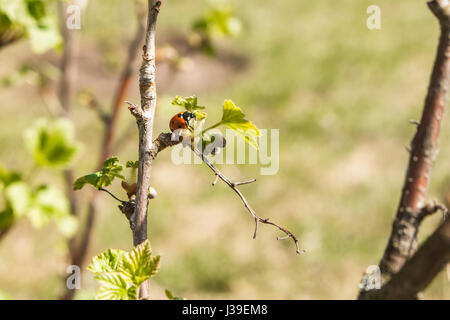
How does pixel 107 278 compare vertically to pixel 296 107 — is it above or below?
below

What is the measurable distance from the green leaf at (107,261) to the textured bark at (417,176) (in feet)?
2.10

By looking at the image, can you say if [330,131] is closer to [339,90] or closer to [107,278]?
[339,90]

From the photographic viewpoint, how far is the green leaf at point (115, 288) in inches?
25.9

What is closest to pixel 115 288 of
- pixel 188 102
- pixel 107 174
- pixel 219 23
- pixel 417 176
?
pixel 107 174

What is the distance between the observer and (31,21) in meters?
1.17

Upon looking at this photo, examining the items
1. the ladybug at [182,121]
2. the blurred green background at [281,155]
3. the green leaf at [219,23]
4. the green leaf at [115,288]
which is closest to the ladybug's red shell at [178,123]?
the ladybug at [182,121]

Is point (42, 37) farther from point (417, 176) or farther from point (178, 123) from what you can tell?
point (417, 176)

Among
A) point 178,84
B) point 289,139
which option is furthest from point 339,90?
point 178,84

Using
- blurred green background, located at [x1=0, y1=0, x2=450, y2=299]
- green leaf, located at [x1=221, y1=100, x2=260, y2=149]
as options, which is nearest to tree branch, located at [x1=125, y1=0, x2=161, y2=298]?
green leaf, located at [x1=221, y1=100, x2=260, y2=149]

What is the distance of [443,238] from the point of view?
33.8 inches

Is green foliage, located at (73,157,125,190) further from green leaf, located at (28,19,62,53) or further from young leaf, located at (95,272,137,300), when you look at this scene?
green leaf, located at (28,19,62,53)

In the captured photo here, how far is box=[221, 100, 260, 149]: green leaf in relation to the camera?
27.2 inches

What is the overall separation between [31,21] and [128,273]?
2.55 feet

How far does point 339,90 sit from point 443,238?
4722 millimetres
